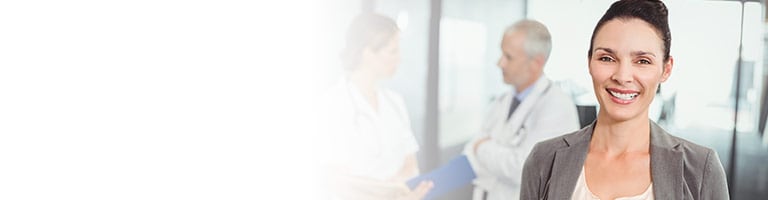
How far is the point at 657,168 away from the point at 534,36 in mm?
369

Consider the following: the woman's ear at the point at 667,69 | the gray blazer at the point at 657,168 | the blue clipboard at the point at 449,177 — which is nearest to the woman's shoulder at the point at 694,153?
the gray blazer at the point at 657,168

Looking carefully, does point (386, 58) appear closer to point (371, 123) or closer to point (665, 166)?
point (371, 123)

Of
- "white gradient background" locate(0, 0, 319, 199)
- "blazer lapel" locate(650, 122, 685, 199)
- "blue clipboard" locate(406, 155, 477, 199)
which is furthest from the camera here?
"white gradient background" locate(0, 0, 319, 199)

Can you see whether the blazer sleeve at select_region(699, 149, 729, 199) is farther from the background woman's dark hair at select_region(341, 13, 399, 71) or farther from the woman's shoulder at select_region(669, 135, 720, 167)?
the background woman's dark hair at select_region(341, 13, 399, 71)

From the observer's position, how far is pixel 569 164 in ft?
6.10

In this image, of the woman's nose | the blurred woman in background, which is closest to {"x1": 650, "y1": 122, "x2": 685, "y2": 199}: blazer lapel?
the woman's nose

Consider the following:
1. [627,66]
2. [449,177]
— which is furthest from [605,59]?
[449,177]

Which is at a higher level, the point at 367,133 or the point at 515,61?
the point at 515,61

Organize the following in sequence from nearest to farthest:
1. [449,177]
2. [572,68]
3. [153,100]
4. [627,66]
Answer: [627,66]
[572,68]
[449,177]
[153,100]

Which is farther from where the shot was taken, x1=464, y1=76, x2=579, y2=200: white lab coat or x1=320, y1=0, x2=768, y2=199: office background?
x1=464, y1=76, x2=579, y2=200: white lab coat

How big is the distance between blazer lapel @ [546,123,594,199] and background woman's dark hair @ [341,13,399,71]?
46 centimetres

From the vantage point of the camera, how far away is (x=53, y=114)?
248 centimetres

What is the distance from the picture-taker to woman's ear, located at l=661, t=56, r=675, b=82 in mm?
1797

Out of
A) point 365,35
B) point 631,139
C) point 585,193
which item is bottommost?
point 585,193
